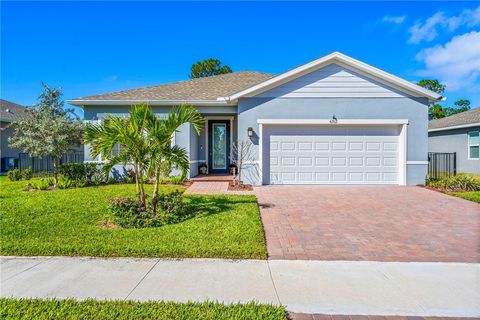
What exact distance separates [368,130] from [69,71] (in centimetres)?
1724

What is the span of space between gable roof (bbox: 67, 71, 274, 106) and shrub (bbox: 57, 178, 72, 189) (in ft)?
11.5

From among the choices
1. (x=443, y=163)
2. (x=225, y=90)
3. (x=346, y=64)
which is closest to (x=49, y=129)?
(x=225, y=90)

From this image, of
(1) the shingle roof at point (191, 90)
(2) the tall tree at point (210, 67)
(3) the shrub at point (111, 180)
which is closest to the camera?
(3) the shrub at point (111, 180)

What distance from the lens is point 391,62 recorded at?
18.1 m

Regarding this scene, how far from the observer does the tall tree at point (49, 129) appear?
33.9 ft

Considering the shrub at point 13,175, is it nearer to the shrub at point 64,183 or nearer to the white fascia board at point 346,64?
the shrub at point 64,183

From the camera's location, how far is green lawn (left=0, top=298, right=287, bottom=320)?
9.25 feet

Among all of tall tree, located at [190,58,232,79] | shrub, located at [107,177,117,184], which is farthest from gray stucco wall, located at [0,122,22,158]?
tall tree, located at [190,58,232,79]

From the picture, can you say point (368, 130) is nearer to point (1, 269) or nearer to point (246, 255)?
point (246, 255)

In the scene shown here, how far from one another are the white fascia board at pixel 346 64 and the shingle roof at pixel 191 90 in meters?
2.14

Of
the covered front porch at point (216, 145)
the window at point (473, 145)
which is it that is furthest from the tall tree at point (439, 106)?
the covered front porch at point (216, 145)

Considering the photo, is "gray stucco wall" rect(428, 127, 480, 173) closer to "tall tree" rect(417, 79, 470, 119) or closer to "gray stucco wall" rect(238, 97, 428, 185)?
"gray stucco wall" rect(238, 97, 428, 185)

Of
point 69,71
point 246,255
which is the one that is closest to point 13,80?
point 69,71

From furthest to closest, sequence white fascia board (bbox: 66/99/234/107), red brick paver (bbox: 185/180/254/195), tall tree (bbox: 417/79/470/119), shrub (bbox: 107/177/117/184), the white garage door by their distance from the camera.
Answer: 1. tall tree (bbox: 417/79/470/119)
2. white fascia board (bbox: 66/99/234/107)
3. shrub (bbox: 107/177/117/184)
4. the white garage door
5. red brick paver (bbox: 185/180/254/195)
